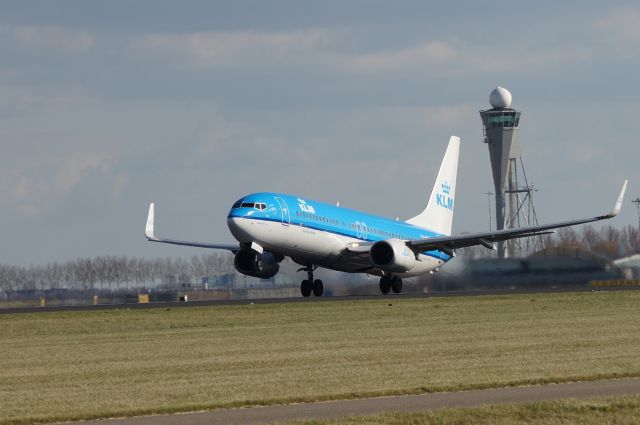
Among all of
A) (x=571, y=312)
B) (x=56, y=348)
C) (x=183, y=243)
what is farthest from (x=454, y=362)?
(x=183, y=243)

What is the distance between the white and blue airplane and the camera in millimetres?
55688

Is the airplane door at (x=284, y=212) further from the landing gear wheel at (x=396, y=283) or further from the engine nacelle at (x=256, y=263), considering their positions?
the landing gear wheel at (x=396, y=283)

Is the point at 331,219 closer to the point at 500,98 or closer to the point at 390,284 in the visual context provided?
the point at 390,284

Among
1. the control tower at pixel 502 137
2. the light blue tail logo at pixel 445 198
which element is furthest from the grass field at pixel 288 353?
the control tower at pixel 502 137

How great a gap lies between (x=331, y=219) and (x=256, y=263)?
4534mm

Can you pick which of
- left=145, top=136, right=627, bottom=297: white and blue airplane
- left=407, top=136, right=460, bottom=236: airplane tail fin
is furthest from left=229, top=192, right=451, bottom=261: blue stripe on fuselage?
left=407, top=136, right=460, bottom=236: airplane tail fin

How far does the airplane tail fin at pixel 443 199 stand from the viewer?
243ft

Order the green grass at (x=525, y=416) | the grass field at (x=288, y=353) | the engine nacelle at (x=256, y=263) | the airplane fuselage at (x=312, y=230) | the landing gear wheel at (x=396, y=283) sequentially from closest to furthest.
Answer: the green grass at (x=525, y=416) → the grass field at (x=288, y=353) → the airplane fuselage at (x=312, y=230) → the engine nacelle at (x=256, y=263) → the landing gear wheel at (x=396, y=283)

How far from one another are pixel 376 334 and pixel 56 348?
9.08 m

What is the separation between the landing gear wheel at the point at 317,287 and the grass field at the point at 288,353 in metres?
14.0

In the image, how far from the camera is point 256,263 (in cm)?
5844

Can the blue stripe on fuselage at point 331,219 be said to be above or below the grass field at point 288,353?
above

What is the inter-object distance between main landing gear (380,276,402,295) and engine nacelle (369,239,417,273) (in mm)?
2571

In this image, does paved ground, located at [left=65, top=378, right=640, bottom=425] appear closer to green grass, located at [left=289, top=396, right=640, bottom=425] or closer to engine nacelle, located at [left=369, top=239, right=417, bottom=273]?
green grass, located at [left=289, top=396, right=640, bottom=425]
